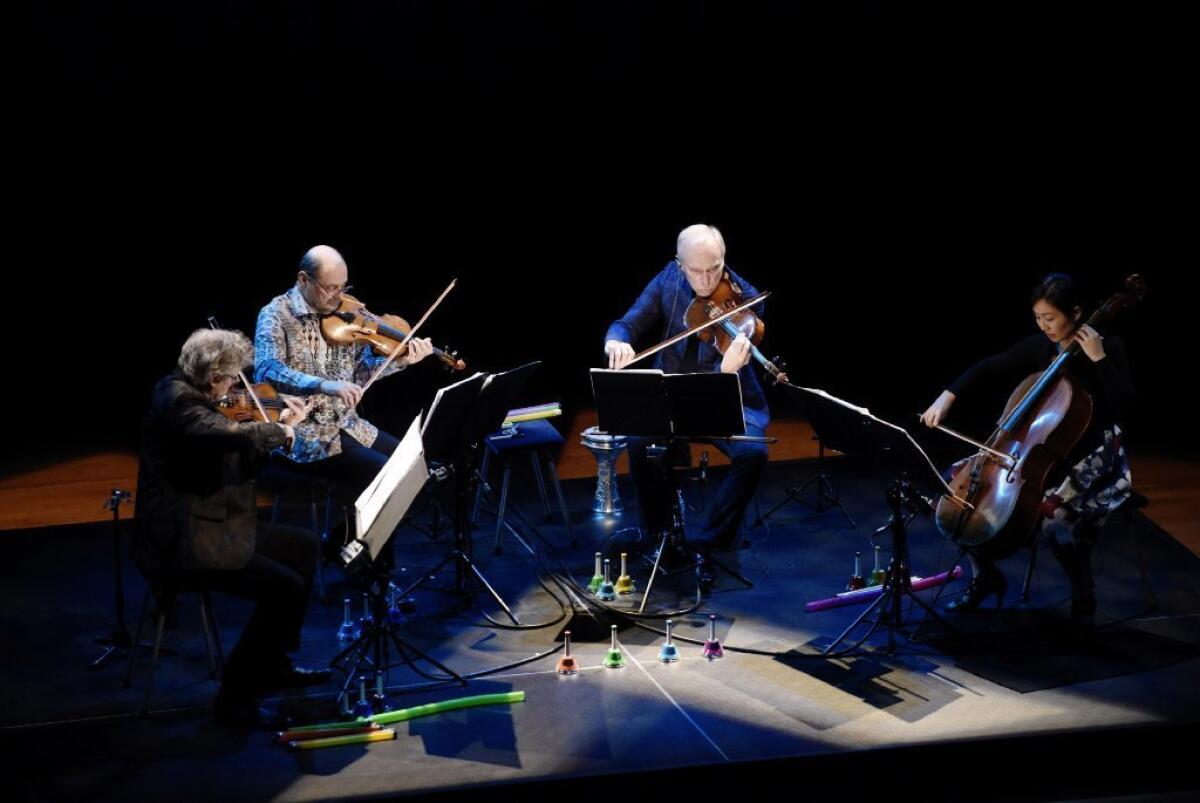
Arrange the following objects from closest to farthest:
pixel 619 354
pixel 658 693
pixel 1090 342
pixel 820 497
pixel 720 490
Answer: pixel 658 693 → pixel 1090 342 → pixel 619 354 → pixel 720 490 → pixel 820 497

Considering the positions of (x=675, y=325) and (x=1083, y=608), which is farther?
(x=675, y=325)

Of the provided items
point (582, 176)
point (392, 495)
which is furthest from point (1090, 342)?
point (582, 176)

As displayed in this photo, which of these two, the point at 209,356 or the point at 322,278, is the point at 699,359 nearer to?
the point at 322,278

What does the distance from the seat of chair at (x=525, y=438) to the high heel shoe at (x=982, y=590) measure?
1803mm

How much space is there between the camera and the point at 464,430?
443 cm

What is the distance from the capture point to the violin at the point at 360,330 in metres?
4.95

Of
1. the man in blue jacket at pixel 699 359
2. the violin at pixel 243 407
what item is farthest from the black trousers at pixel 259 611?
the man in blue jacket at pixel 699 359

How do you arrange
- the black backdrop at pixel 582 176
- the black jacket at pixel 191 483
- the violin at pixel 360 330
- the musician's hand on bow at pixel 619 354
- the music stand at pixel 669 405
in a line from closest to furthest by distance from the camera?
the black jacket at pixel 191 483 < the music stand at pixel 669 405 < the violin at pixel 360 330 < the musician's hand on bow at pixel 619 354 < the black backdrop at pixel 582 176

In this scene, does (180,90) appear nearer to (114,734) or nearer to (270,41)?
(270,41)

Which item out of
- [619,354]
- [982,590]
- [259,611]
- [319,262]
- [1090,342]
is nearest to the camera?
[259,611]

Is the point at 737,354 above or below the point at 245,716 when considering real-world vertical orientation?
above

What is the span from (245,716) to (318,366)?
1.56 m

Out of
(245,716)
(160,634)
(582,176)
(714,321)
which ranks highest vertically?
(582,176)

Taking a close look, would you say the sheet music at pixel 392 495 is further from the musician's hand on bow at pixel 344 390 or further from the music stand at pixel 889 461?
the music stand at pixel 889 461
